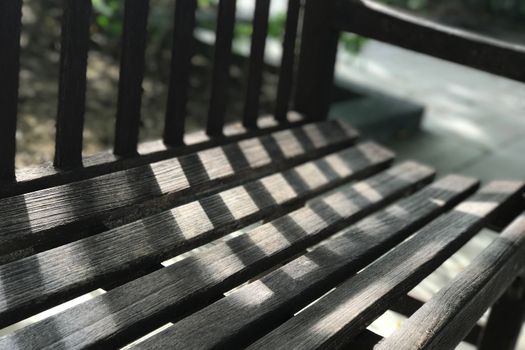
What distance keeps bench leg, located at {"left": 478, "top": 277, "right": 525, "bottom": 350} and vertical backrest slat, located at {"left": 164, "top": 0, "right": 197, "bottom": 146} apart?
102 cm

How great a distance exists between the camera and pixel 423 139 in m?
4.46

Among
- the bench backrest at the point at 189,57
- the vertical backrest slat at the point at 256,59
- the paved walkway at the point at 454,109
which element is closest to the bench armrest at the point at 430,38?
the bench backrest at the point at 189,57

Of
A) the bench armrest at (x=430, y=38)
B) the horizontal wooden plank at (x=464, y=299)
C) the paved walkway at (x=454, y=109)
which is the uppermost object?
the bench armrest at (x=430, y=38)

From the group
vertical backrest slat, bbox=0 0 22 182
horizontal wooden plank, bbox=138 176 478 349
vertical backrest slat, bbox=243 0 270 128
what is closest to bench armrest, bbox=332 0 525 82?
vertical backrest slat, bbox=243 0 270 128

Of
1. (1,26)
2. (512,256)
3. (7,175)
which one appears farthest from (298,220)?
(1,26)

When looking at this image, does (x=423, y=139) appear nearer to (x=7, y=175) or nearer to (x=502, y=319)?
(x=502, y=319)

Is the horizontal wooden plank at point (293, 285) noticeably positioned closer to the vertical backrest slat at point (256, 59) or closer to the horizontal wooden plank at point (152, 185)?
the horizontal wooden plank at point (152, 185)

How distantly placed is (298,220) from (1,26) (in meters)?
0.73

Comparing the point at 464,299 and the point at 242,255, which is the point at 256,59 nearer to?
the point at 242,255

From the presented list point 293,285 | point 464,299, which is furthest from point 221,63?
point 464,299

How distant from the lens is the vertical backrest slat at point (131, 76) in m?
1.62

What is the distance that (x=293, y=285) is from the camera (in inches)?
54.1

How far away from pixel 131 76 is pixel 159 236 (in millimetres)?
412

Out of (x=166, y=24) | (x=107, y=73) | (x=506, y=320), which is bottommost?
(x=107, y=73)
